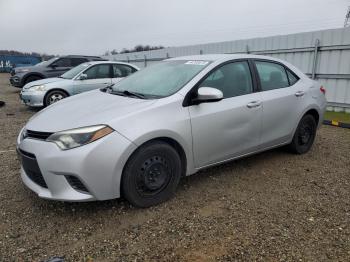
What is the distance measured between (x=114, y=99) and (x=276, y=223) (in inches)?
84.7

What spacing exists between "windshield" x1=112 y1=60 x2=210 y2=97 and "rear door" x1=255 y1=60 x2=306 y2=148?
39.0 inches

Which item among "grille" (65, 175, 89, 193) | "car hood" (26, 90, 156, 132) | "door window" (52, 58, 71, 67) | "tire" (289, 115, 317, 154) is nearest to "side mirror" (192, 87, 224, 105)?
"car hood" (26, 90, 156, 132)

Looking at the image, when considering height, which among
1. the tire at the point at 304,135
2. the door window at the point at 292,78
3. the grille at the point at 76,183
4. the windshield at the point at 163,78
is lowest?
the tire at the point at 304,135

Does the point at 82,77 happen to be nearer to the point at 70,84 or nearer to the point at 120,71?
the point at 70,84

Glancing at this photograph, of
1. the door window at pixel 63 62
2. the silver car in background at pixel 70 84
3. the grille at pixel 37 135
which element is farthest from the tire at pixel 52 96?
the grille at pixel 37 135

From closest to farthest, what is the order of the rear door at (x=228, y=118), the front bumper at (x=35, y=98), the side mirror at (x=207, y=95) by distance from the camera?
the side mirror at (x=207, y=95)
the rear door at (x=228, y=118)
the front bumper at (x=35, y=98)

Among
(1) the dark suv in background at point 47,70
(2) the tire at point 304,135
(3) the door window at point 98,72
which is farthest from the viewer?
(1) the dark suv in background at point 47,70

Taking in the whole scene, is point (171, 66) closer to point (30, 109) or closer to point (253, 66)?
point (253, 66)

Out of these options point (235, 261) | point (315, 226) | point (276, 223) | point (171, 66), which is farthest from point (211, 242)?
point (171, 66)

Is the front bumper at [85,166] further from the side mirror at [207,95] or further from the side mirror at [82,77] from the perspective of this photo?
the side mirror at [82,77]

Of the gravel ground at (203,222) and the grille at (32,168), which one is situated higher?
the grille at (32,168)

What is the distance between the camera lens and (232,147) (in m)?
3.91

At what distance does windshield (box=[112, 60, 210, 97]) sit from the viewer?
12.0 ft

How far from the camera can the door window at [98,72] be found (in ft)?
30.7
